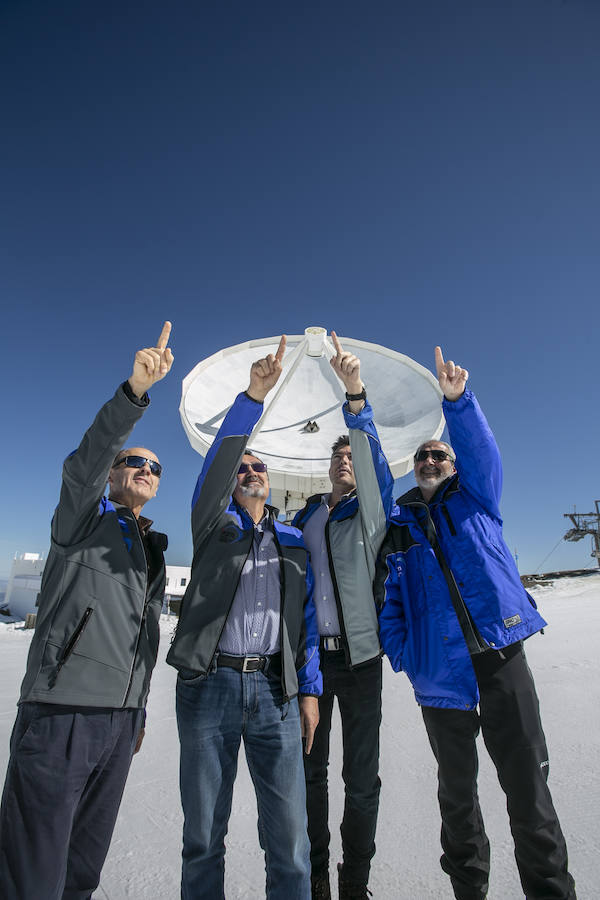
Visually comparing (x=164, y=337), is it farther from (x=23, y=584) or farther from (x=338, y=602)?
(x=23, y=584)

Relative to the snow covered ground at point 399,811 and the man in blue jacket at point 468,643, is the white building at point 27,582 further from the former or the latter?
the man in blue jacket at point 468,643

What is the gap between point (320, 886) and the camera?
113 inches

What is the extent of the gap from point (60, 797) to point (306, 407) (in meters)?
9.37

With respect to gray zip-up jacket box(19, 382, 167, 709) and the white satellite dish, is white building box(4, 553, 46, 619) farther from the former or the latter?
gray zip-up jacket box(19, 382, 167, 709)

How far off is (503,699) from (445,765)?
548 mm

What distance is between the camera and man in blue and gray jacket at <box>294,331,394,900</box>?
2.94 metres

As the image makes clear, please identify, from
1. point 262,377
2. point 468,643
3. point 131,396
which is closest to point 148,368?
point 131,396

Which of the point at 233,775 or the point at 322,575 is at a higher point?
the point at 322,575

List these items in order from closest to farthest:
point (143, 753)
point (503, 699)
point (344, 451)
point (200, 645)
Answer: point (200, 645)
point (503, 699)
point (344, 451)
point (143, 753)

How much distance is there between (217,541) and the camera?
2.96m

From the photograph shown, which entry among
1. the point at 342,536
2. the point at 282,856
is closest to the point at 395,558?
the point at 342,536

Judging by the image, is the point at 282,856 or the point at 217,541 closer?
the point at 282,856

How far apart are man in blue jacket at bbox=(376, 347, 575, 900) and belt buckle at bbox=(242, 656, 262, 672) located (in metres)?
1.03

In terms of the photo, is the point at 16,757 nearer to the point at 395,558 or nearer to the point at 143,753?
the point at 395,558
